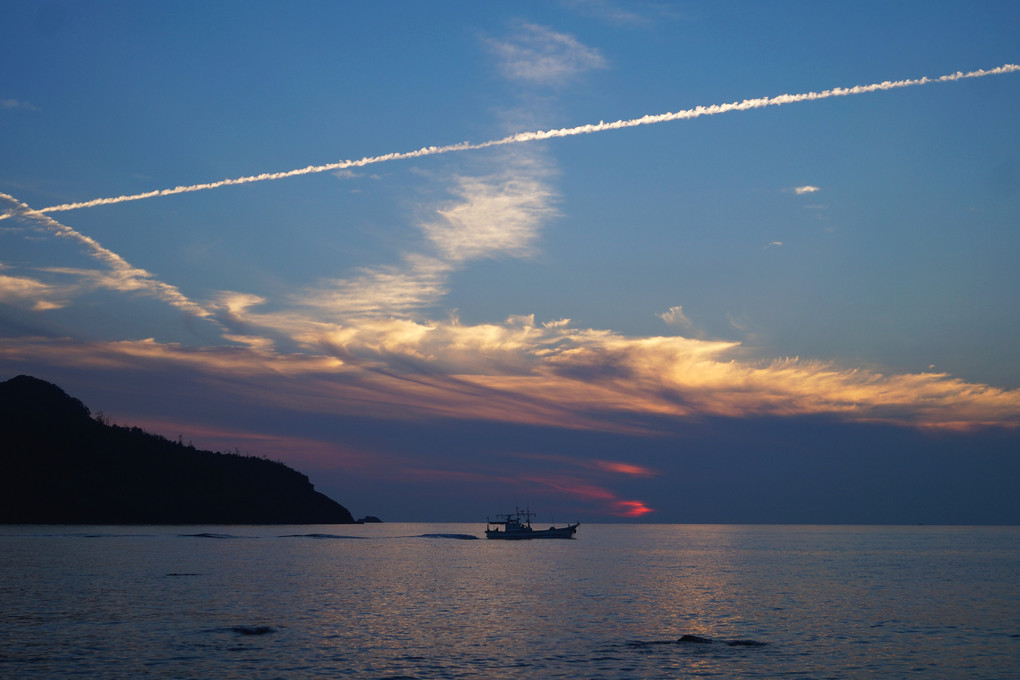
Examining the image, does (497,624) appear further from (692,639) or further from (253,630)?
(253,630)

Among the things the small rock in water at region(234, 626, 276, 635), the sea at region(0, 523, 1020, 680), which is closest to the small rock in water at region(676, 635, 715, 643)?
the sea at region(0, 523, 1020, 680)

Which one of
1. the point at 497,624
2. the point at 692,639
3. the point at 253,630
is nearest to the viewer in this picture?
the point at 692,639

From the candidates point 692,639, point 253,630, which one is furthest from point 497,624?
point 253,630

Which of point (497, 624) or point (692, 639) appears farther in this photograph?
point (497, 624)

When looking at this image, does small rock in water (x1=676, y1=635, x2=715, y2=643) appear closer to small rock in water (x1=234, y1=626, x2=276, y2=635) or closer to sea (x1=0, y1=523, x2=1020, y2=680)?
sea (x1=0, y1=523, x2=1020, y2=680)

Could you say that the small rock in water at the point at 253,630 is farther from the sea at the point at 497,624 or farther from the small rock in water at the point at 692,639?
the small rock in water at the point at 692,639

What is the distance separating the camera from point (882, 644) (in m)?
55.6

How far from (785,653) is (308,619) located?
37837mm

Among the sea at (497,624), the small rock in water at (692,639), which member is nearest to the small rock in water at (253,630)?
the sea at (497,624)

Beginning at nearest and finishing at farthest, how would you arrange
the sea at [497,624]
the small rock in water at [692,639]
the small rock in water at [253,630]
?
the sea at [497,624] < the small rock in water at [692,639] < the small rock in water at [253,630]

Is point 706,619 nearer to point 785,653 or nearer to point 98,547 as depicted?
point 785,653

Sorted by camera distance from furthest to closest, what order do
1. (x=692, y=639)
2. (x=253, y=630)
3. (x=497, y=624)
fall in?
(x=497, y=624)
(x=253, y=630)
(x=692, y=639)

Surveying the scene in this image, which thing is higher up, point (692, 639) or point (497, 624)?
point (692, 639)

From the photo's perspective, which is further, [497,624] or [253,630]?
[497,624]
